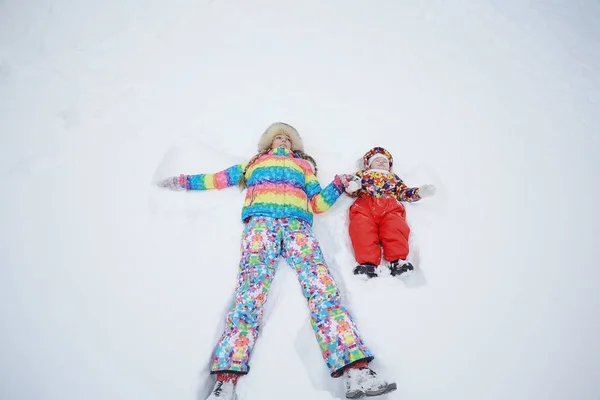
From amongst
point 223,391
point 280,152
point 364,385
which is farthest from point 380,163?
point 223,391

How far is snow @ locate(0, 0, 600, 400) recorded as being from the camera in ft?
5.27

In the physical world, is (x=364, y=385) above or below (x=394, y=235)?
below

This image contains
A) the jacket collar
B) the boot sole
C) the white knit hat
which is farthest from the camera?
the white knit hat

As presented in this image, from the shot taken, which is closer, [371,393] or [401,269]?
[371,393]

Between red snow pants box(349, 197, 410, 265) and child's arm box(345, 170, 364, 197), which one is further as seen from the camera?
child's arm box(345, 170, 364, 197)

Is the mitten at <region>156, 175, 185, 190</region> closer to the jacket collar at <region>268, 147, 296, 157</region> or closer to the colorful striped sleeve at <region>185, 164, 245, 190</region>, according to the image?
the colorful striped sleeve at <region>185, 164, 245, 190</region>

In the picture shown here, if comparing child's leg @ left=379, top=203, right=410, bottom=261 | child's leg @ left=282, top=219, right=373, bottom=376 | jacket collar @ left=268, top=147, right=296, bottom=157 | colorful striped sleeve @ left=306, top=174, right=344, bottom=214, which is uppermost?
jacket collar @ left=268, top=147, right=296, bottom=157

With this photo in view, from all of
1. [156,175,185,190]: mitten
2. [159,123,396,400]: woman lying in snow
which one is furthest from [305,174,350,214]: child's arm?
[156,175,185,190]: mitten

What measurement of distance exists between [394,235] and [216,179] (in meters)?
1.38

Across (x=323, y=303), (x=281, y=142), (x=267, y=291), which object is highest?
(x=281, y=142)

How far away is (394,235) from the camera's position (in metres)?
2.04

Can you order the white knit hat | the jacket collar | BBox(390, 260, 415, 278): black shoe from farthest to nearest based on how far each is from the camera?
1. the white knit hat
2. the jacket collar
3. BBox(390, 260, 415, 278): black shoe

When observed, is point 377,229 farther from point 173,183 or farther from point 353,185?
point 173,183

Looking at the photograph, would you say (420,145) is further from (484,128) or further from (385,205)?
(385,205)
